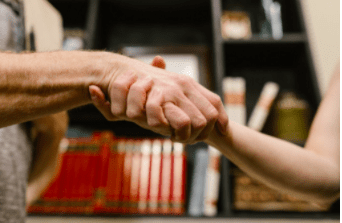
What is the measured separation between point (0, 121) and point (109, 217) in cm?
85

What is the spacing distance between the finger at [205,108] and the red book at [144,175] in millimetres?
715

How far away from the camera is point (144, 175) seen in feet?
3.93

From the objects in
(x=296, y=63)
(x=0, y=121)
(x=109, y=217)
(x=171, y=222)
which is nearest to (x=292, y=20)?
(x=296, y=63)

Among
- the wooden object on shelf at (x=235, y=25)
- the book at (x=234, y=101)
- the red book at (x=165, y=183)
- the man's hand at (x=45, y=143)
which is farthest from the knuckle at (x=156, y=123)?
the wooden object on shelf at (x=235, y=25)

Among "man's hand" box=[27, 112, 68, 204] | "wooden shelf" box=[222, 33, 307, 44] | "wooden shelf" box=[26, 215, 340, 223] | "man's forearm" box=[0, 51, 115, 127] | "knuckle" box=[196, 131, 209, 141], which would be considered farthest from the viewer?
"wooden shelf" box=[222, 33, 307, 44]

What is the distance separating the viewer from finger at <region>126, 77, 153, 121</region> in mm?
491

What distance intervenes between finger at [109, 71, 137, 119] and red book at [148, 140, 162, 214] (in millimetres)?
732

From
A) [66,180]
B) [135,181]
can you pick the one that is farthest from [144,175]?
[66,180]

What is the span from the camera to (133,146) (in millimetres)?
1246

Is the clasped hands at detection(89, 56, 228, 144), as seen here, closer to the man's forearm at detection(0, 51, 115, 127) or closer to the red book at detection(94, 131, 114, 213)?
the man's forearm at detection(0, 51, 115, 127)

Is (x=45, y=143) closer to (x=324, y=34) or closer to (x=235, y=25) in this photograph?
(x=235, y=25)

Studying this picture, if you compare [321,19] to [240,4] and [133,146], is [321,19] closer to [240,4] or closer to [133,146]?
[240,4]

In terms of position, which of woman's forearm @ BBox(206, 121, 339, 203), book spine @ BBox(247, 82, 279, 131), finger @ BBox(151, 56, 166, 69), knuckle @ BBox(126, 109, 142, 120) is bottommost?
Result: book spine @ BBox(247, 82, 279, 131)

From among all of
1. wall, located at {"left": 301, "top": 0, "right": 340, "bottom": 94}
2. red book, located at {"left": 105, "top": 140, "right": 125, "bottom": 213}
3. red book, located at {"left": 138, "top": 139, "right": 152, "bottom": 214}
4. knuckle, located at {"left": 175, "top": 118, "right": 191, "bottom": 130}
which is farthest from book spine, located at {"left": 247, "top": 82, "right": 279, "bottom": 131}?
Answer: knuckle, located at {"left": 175, "top": 118, "right": 191, "bottom": 130}
